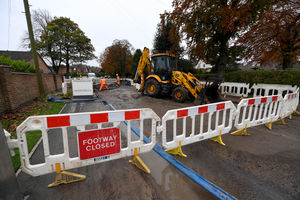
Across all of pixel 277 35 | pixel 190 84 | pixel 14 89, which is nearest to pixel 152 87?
pixel 190 84

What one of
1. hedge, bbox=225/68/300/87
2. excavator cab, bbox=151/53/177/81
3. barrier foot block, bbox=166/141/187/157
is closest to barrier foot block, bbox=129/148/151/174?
barrier foot block, bbox=166/141/187/157

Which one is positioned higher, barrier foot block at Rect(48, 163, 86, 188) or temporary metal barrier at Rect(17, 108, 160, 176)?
temporary metal barrier at Rect(17, 108, 160, 176)

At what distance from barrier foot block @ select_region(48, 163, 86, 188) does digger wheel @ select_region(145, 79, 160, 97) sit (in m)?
7.06

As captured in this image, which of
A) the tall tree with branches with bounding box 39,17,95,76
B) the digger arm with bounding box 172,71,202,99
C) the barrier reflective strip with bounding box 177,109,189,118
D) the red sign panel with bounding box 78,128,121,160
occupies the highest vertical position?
the tall tree with branches with bounding box 39,17,95,76

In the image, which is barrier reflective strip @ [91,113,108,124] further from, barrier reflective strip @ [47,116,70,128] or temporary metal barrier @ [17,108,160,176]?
barrier reflective strip @ [47,116,70,128]

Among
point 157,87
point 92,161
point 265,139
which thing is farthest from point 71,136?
point 157,87

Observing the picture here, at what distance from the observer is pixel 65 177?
207 cm

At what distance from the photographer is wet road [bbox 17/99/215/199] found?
5.92 ft

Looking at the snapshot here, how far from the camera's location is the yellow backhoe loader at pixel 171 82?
7312 millimetres

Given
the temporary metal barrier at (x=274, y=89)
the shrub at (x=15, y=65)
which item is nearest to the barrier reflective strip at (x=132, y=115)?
the temporary metal barrier at (x=274, y=89)

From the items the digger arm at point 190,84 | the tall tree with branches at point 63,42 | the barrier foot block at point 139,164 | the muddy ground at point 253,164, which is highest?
the tall tree with branches at point 63,42

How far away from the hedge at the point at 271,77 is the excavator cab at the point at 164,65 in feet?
19.0

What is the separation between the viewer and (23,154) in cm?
165

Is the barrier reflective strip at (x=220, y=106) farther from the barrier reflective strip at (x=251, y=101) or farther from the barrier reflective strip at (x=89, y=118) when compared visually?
the barrier reflective strip at (x=89, y=118)
